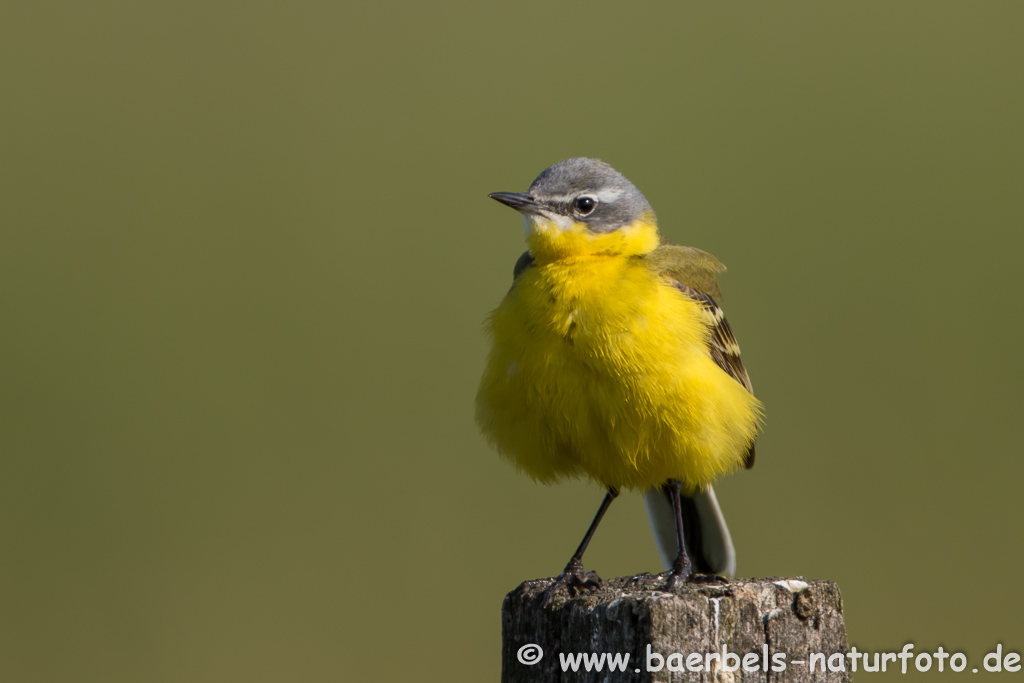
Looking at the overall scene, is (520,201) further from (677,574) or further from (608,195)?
(677,574)

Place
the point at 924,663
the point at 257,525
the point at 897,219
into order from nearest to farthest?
the point at 924,663 → the point at 257,525 → the point at 897,219

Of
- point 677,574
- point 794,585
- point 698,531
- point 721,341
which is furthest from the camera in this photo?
point 698,531

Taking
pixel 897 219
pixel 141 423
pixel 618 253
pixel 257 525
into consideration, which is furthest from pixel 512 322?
pixel 897 219

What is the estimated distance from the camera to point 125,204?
33.7 feet

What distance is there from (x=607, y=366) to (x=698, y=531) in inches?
60.5

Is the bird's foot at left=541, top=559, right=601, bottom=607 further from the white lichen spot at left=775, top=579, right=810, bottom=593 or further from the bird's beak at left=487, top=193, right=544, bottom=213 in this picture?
the bird's beak at left=487, top=193, right=544, bottom=213

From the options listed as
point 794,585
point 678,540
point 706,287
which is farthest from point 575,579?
point 706,287

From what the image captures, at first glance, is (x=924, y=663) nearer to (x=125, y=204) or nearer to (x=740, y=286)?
(x=740, y=286)

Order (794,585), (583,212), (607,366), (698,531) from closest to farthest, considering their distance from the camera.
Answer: (794,585) → (607,366) → (583,212) → (698,531)

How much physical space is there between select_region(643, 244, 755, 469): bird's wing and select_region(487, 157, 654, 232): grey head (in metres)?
0.26

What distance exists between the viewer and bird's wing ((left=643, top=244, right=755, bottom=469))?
469 centimetres

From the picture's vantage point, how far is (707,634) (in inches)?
109

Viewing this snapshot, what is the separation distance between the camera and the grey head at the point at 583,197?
16.0ft

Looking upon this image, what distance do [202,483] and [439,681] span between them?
2479mm
